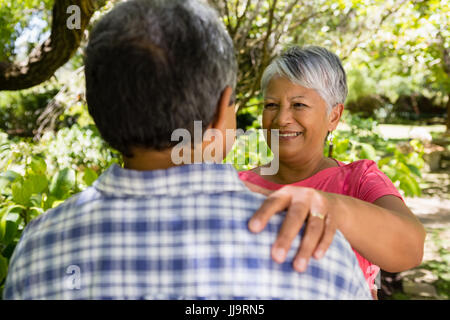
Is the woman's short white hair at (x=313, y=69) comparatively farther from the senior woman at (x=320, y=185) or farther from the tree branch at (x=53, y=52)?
the tree branch at (x=53, y=52)

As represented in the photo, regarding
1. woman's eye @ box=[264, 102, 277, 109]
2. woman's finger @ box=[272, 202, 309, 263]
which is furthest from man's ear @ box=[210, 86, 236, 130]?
woman's eye @ box=[264, 102, 277, 109]

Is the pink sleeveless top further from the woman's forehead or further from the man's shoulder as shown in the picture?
the man's shoulder

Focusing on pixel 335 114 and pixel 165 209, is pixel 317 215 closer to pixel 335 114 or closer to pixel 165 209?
pixel 165 209

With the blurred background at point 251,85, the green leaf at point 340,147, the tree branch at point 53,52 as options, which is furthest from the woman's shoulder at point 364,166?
the green leaf at point 340,147

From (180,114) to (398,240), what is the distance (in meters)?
0.81

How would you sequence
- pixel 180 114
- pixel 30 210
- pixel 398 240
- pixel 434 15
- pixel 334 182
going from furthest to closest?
pixel 434 15, pixel 30 210, pixel 334 182, pixel 398 240, pixel 180 114

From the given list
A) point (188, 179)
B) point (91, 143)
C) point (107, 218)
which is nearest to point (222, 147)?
point (188, 179)

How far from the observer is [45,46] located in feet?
9.59

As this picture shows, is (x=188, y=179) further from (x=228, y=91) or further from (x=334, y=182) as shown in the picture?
(x=334, y=182)

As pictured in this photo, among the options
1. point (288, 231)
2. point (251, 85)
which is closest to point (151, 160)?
point (288, 231)

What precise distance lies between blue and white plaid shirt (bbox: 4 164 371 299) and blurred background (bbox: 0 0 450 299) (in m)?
1.29

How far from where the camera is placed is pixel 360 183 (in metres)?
1.80

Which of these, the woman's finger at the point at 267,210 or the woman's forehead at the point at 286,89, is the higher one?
the woman's forehead at the point at 286,89

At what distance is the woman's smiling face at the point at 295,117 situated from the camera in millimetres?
2045
